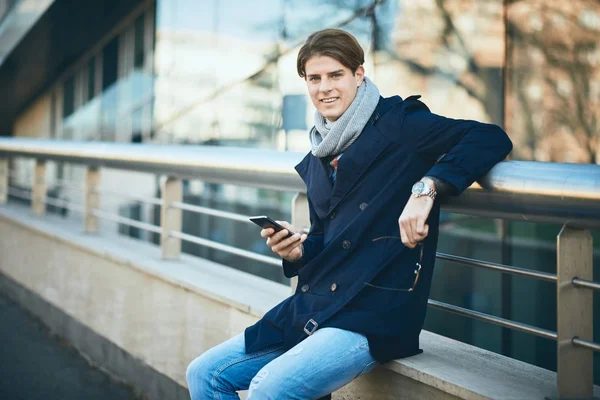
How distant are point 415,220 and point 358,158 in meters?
0.36

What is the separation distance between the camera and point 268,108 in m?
10.9

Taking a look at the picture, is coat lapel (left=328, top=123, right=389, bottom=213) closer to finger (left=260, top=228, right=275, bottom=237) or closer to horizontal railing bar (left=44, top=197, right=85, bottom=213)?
finger (left=260, top=228, right=275, bottom=237)

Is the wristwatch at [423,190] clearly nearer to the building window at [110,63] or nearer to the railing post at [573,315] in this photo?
the railing post at [573,315]

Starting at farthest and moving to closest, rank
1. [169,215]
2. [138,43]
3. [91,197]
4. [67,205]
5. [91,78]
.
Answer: [91,78] → [138,43] → [67,205] → [91,197] → [169,215]

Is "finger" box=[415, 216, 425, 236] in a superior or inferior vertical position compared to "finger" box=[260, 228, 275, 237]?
superior

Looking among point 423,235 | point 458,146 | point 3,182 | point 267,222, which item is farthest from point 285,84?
point 423,235

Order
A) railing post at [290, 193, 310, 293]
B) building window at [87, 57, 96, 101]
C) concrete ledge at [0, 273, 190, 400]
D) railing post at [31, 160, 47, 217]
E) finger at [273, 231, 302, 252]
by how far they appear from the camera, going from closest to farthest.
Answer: finger at [273, 231, 302, 252], railing post at [290, 193, 310, 293], concrete ledge at [0, 273, 190, 400], railing post at [31, 160, 47, 217], building window at [87, 57, 96, 101]

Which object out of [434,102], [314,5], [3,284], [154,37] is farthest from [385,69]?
[154,37]

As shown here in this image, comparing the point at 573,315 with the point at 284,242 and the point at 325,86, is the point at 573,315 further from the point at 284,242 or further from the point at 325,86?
the point at 325,86

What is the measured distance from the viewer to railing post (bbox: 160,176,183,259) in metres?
4.50

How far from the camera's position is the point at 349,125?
2.50m

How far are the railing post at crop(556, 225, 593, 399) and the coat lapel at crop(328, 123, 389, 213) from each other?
671 millimetres

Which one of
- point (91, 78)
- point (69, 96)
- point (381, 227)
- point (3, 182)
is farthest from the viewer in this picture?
point (69, 96)

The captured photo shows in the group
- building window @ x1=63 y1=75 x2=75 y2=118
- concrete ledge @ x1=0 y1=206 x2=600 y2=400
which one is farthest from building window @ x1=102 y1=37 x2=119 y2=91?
concrete ledge @ x1=0 y1=206 x2=600 y2=400
